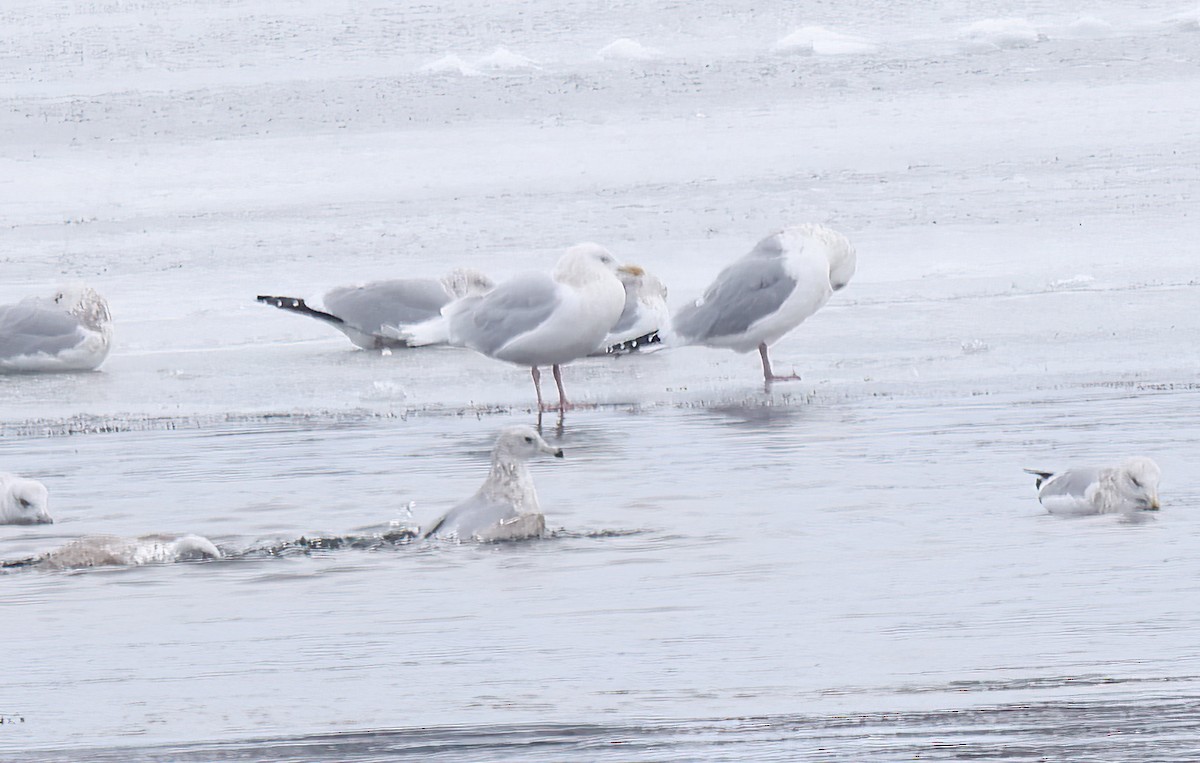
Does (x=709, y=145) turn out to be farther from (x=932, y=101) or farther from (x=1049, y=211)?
(x=1049, y=211)

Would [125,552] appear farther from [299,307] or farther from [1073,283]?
[1073,283]

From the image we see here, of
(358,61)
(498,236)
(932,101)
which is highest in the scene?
(358,61)

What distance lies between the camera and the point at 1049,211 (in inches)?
661

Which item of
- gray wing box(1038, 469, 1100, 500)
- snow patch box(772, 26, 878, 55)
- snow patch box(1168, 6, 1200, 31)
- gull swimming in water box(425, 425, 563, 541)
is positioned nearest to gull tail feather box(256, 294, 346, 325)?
gull swimming in water box(425, 425, 563, 541)

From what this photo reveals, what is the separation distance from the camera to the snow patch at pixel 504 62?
88.6 feet

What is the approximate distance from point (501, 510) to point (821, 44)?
72.2 feet

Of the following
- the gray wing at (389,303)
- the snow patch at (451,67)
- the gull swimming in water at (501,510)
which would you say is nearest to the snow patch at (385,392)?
the gray wing at (389,303)

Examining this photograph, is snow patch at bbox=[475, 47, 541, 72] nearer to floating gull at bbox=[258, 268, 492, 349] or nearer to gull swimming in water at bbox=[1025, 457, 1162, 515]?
floating gull at bbox=[258, 268, 492, 349]

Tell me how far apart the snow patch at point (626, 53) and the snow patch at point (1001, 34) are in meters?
4.65

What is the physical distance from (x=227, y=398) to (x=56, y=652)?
544 cm

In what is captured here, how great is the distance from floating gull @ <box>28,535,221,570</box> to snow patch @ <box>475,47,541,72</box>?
21.5 m

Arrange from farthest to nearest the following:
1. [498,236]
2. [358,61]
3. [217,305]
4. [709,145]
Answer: [358,61] → [709,145] → [498,236] → [217,305]

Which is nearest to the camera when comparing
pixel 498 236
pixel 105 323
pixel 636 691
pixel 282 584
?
pixel 636 691

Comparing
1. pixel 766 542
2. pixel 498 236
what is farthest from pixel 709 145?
pixel 766 542
